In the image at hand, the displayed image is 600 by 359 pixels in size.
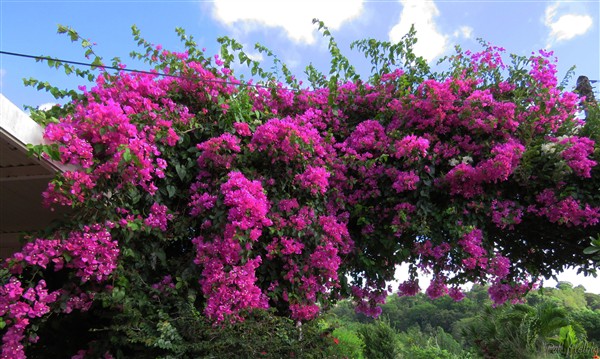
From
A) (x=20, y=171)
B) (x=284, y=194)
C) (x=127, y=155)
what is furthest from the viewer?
(x=284, y=194)

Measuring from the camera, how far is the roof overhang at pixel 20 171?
249 centimetres

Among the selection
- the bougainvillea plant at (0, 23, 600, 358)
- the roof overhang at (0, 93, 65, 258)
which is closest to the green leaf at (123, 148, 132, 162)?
the bougainvillea plant at (0, 23, 600, 358)

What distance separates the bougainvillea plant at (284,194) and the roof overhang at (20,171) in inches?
4.5

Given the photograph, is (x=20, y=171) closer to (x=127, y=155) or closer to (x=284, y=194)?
(x=127, y=155)

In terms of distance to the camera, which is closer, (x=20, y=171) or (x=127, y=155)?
(x=127, y=155)

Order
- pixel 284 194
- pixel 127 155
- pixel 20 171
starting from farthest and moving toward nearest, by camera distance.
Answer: pixel 284 194
pixel 20 171
pixel 127 155

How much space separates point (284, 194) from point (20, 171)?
5.95ft

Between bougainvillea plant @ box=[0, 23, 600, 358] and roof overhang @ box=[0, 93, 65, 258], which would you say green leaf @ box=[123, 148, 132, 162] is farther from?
roof overhang @ box=[0, 93, 65, 258]

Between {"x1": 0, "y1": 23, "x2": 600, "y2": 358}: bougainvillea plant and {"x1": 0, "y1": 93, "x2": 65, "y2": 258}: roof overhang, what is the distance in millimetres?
115

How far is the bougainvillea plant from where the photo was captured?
281 centimetres

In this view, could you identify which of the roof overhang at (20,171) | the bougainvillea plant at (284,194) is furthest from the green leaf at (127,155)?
the roof overhang at (20,171)

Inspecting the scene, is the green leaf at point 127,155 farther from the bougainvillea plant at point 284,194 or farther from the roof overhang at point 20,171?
the roof overhang at point 20,171

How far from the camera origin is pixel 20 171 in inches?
117

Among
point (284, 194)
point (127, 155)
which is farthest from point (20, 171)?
point (284, 194)
